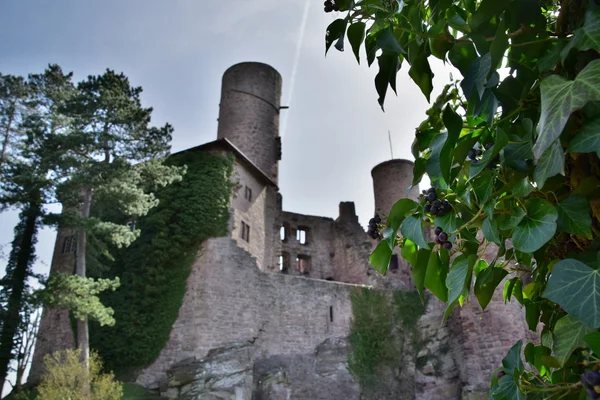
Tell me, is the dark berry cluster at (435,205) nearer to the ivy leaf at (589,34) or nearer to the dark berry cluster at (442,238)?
the dark berry cluster at (442,238)

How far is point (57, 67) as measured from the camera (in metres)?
20.4

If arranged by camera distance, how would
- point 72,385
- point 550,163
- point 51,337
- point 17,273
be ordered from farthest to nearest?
point 17,273 → point 51,337 → point 72,385 → point 550,163

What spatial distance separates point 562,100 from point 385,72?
2.83 feet

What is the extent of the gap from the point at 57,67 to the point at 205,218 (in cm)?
806

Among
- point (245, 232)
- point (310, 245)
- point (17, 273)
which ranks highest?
point (310, 245)

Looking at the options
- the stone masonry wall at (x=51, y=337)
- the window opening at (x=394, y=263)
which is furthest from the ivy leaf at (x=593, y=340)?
the window opening at (x=394, y=263)

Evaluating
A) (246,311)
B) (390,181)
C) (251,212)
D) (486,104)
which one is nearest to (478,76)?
(486,104)

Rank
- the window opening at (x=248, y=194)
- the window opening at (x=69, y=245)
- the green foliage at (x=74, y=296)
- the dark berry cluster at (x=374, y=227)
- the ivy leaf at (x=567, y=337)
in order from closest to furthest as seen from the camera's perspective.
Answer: the ivy leaf at (x=567, y=337)
the dark berry cluster at (x=374, y=227)
the green foliage at (x=74, y=296)
the window opening at (x=69, y=245)
the window opening at (x=248, y=194)

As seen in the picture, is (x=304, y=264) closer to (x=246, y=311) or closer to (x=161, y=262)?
(x=246, y=311)

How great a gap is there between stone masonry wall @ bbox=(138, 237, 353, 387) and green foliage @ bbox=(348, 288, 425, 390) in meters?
0.58

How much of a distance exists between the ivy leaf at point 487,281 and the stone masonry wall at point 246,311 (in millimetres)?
16563

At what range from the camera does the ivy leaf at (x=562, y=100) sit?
137 centimetres

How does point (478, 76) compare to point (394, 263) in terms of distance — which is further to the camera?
point (394, 263)

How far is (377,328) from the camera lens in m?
20.8
